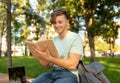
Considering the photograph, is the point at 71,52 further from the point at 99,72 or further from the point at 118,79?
the point at 118,79

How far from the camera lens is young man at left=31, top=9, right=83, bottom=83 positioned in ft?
11.1

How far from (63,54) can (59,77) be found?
24 cm

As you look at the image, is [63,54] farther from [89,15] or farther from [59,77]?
[89,15]

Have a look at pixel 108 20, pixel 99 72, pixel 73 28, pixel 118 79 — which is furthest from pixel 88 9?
pixel 99 72

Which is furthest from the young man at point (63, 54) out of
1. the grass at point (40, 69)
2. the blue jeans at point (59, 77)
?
the grass at point (40, 69)

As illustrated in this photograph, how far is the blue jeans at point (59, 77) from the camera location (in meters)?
3.44

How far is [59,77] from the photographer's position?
3.49 meters

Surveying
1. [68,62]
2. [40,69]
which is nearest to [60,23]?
[68,62]

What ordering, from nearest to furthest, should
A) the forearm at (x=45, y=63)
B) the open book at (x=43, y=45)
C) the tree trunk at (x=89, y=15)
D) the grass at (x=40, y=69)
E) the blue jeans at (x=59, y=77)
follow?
the open book at (x=43, y=45)
the blue jeans at (x=59, y=77)
the forearm at (x=45, y=63)
the grass at (x=40, y=69)
the tree trunk at (x=89, y=15)

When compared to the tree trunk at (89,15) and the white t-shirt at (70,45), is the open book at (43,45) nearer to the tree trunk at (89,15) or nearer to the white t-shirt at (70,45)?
the white t-shirt at (70,45)

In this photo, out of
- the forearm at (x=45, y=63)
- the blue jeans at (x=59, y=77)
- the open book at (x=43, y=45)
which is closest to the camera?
the open book at (x=43, y=45)

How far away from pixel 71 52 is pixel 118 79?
10446 mm

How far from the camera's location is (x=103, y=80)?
12.0 feet

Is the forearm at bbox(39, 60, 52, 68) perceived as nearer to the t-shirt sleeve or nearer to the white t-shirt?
the white t-shirt
